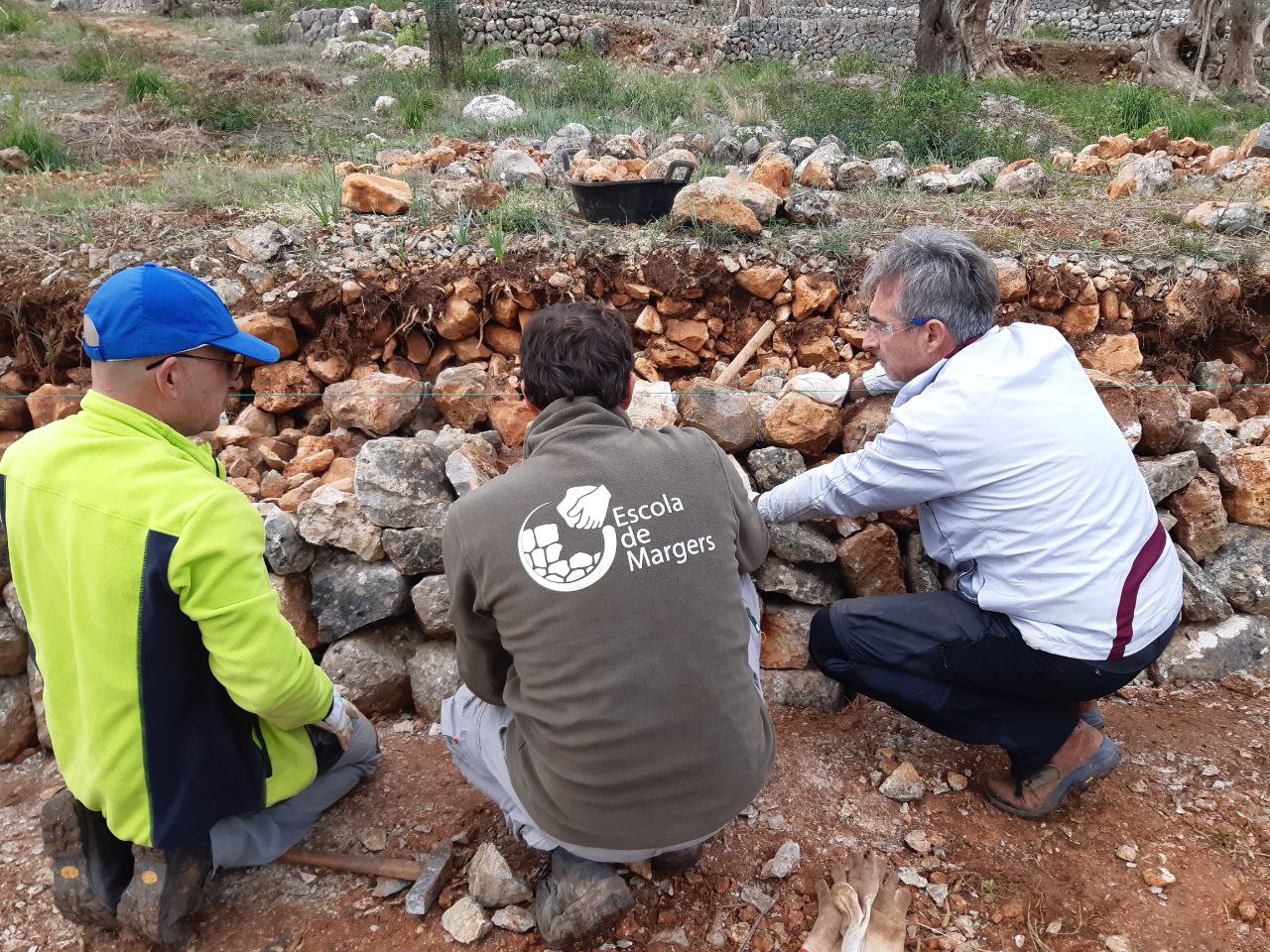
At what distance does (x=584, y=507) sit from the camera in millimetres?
1766

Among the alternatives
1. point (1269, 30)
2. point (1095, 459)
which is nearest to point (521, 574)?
point (1095, 459)

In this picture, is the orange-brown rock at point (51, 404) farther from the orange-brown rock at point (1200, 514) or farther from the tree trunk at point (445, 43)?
the tree trunk at point (445, 43)

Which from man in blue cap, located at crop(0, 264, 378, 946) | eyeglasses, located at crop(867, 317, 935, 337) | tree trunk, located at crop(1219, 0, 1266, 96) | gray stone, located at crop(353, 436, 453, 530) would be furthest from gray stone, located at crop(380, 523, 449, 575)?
tree trunk, located at crop(1219, 0, 1266, 96)

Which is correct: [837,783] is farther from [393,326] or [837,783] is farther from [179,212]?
[179,212]

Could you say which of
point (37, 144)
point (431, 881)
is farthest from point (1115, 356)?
point (37, 144)

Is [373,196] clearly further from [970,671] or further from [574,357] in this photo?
[970,671]

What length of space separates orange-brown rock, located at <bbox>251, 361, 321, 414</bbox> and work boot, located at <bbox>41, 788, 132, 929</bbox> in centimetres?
233

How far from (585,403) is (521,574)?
399mm

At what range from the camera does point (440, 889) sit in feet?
7.06

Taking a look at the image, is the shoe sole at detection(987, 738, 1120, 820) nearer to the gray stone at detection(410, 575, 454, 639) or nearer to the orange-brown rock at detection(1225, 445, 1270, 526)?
the orange-brown rock at detection(1225, 445, 1270, 526)

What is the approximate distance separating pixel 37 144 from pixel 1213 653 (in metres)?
8.01

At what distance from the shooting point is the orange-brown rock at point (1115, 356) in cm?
424

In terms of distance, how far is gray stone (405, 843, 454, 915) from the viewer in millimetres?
2082

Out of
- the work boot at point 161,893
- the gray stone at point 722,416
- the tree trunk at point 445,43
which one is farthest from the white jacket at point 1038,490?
the tree trunk at point 445,43
